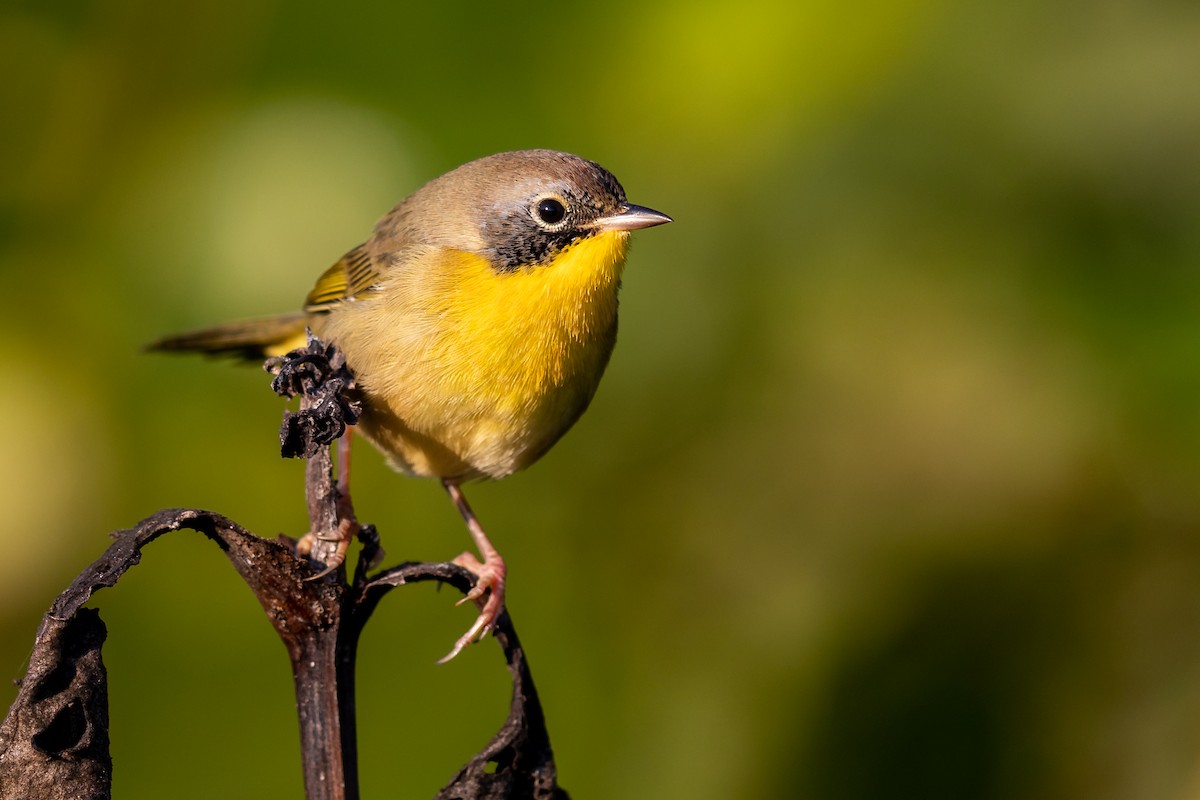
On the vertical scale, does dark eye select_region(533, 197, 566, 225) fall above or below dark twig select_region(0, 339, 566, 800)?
above

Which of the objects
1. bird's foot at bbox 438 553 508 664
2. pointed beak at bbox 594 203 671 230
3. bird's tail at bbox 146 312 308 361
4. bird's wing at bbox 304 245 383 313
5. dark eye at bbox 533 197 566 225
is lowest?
bird's foot at bbox 438 553 508 664

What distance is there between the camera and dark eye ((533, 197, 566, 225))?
11.4ft

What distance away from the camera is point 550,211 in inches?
137

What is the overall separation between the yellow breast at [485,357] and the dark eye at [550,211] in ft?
0.34

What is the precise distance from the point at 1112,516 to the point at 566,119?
176cm

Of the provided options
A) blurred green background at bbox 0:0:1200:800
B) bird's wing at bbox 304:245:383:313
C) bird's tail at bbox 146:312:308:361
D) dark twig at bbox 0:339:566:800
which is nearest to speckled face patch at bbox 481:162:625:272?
blurred green background at bbox 0:0:1200:800

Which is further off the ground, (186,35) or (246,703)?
(186,35)

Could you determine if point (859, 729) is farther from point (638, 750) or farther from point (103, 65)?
point (103, 65)

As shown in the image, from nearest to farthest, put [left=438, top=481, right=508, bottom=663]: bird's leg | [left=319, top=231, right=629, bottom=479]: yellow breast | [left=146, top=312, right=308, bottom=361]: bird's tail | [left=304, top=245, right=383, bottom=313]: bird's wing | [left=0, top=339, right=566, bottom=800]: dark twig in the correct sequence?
1. [left=0, top=339, right=566, bottom=800]: dark twig
2. [left=438, top=481, right=508, bottom=663]: bird's leg
3. [left=319, top=231, right=629, bottom=479]: yellow breast
4. [left=304, top=245, right=383, bottom=313]: bird's wing
5. [left=146, top=312, right=308, bottom=361]: bird's tail

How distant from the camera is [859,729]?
3264 mm

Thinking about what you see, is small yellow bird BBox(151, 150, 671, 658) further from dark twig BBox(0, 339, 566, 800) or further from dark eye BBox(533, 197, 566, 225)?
dark twig BBox(0, 339, 566, 800)

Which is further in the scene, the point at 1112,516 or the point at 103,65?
the point at 103,65

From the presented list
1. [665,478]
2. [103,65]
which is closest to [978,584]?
[665,478]

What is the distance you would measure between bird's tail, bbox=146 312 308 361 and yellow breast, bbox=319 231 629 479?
2.06 ft
